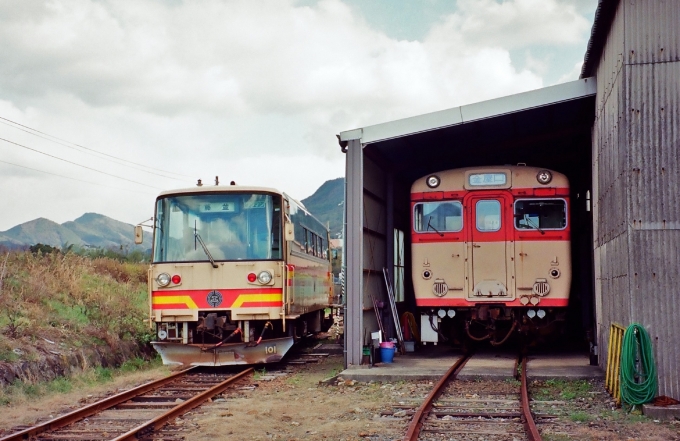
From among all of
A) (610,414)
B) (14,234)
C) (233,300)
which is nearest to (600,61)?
(610,414)

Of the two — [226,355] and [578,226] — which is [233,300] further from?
[578,226]

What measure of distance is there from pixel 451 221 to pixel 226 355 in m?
4.72

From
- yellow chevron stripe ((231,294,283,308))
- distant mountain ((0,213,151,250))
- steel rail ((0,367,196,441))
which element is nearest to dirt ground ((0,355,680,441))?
steel rail ((0,367,196,441))

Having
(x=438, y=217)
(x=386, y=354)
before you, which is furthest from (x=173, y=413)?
(x=438, y=217)

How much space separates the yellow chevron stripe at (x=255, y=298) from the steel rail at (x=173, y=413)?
1399 millimetres

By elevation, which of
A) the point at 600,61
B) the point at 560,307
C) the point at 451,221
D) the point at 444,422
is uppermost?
the point at 600,61

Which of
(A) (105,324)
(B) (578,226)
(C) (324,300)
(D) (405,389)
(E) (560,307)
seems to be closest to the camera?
(D) (405,389)

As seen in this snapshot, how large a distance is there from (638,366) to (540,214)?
5778 mm

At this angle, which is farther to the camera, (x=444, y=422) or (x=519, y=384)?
(x=519, y=384)

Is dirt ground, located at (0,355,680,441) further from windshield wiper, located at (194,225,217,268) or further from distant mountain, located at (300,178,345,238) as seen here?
distant mountain, located at (300,178,345,238)

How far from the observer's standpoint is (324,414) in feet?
29.6

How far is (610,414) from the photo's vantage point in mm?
8617

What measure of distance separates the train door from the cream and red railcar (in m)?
0.02

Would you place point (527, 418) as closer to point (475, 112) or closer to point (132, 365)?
point (475, 112)
